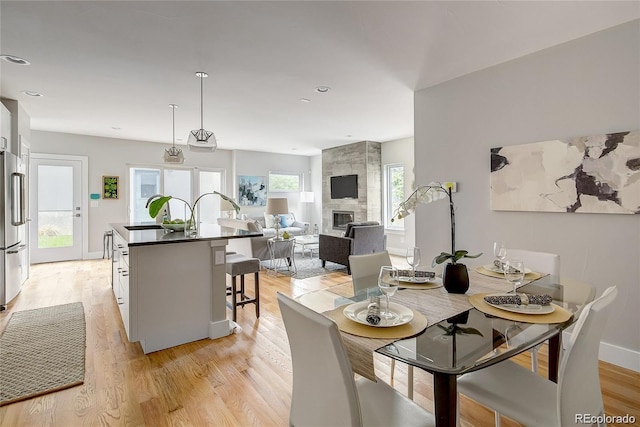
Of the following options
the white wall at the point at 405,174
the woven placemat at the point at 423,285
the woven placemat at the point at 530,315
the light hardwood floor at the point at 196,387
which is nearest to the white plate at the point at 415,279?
the woven placemat at the point at 423,285

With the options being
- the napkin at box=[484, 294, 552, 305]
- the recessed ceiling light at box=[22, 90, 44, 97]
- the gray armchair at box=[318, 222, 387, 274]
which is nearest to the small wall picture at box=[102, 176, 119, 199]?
the recessed ceiling light at box=[22, 90, 44, 97]

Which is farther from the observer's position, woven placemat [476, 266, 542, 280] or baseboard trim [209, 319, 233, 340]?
baseboard trim [209, 319, 233, 340]

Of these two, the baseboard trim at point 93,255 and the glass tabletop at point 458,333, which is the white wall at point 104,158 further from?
the glass tabletop at point 458,333

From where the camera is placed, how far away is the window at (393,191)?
7.19 m

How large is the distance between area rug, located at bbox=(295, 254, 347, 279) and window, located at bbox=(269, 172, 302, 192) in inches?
130

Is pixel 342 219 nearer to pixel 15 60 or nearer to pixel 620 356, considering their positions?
pixel 620 356

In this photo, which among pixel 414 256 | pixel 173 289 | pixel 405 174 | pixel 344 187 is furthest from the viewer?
pixel 344 187

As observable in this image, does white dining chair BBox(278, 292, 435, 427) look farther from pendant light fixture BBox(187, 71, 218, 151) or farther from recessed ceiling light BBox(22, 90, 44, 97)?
recessed ceiling light BBox(22, 90, 44, 97)

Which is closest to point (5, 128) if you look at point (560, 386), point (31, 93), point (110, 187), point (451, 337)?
point (31, 93)

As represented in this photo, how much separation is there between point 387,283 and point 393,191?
20.2ft

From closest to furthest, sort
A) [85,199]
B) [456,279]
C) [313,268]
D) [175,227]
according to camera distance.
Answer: [456,279] < [175,227] < [313,268] < [85,199]

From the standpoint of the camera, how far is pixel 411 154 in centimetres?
679

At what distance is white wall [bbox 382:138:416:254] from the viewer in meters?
6.84

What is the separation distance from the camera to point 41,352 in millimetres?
2559
